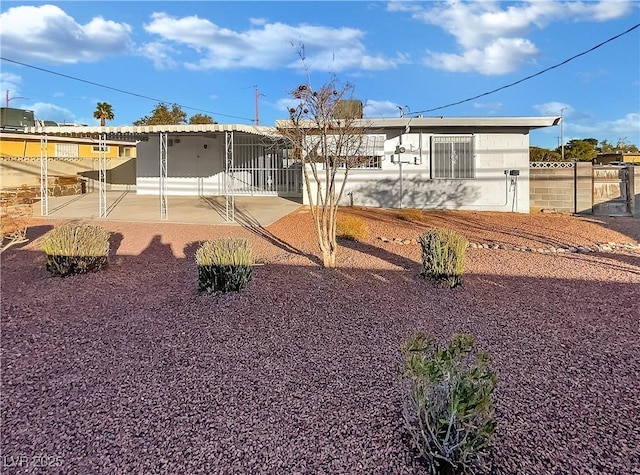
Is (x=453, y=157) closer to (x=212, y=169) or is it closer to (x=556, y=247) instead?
(x=556, y=247)

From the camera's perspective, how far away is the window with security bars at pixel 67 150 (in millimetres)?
24844

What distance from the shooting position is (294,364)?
12.8 ft

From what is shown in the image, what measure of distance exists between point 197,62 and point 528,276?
2049 cm

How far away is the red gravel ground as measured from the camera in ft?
8.73

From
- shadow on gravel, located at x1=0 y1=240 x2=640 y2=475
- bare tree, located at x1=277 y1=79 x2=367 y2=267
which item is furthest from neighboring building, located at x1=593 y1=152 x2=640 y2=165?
shadow on gravel, located at x1=0 y1=240 x2=640 y2=475

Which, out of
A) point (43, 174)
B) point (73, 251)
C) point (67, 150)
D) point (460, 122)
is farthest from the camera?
point (67, 150)

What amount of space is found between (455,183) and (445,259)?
9593 mm

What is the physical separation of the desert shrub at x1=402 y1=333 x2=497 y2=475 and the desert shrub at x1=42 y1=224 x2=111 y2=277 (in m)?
6.01

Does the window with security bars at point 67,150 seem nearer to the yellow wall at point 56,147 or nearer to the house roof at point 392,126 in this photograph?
the yellow wall at point 56,147

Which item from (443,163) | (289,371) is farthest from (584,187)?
(289,371)

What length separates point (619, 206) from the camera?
15.2m

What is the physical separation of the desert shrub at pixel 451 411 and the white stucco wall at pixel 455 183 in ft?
43.6

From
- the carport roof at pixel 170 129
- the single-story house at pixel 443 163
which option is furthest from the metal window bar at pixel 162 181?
the carport roof at pixel 170 129

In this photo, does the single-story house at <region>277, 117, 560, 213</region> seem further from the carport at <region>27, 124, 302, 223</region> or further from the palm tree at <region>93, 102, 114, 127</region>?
the palm tree at <region>93, 102, 114, 127</region>
